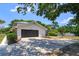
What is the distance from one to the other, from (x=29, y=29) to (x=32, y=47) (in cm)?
26

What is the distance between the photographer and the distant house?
16.4 feet

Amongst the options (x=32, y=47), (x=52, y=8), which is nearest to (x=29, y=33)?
(x=32, y=47)

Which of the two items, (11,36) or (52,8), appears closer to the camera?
(11,36)

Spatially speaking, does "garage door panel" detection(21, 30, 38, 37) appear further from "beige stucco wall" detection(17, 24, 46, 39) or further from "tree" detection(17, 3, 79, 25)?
"tree" detection(17, 3, 79, 25)

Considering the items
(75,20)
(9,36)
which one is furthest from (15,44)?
(75,20)

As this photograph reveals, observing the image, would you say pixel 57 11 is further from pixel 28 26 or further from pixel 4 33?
pixel 4 33

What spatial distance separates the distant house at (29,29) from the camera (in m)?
5.00

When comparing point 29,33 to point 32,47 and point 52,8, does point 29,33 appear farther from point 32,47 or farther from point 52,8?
point 52,8

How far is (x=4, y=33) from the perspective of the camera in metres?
4.98

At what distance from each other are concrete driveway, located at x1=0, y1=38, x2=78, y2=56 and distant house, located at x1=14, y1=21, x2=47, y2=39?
0.24 feet

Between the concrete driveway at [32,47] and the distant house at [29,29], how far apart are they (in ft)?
0.24

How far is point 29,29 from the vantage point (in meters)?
5.04

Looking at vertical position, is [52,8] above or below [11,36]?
above

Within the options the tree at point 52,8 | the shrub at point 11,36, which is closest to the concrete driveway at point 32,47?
the shrub at point 11,36
